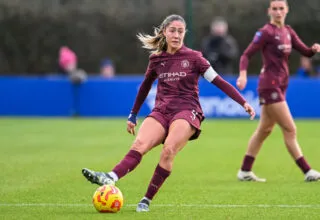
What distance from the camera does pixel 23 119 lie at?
2236 cm

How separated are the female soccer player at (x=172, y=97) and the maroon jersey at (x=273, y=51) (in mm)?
2200

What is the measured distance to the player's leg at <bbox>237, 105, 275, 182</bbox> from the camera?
1117 cm

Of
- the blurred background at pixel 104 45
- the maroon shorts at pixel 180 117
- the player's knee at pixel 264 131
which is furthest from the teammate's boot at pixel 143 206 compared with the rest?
the blurred background at pixel 104 45

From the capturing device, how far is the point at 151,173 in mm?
12148

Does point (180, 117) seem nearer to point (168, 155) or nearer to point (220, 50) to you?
point (168, 155)

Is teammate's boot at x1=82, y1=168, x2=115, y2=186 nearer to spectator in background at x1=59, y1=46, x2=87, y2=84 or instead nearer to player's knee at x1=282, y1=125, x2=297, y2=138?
player's knee at x1=282, y1=125, x2=297, y2=138

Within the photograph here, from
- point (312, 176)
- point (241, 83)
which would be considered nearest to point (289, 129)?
point (312, 176)

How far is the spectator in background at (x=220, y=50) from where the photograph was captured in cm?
2277

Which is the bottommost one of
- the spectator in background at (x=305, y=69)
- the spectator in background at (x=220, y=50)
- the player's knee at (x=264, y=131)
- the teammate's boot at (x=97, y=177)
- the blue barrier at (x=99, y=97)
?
the blue barrier at (x=99, y=97)

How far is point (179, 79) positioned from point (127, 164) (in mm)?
1104

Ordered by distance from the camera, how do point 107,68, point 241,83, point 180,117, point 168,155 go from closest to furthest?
point 168,155, point 180,117, point 241,83, point 107,68

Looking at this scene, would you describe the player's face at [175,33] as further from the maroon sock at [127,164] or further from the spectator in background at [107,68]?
the spectator in background at [107,68]

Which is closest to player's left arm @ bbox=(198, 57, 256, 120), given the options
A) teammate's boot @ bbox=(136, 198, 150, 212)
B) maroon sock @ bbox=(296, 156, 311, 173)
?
teammate's boot @ bbox=(136, 198, 150, 212)

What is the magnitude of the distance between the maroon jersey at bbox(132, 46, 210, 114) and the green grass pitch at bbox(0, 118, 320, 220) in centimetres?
107
